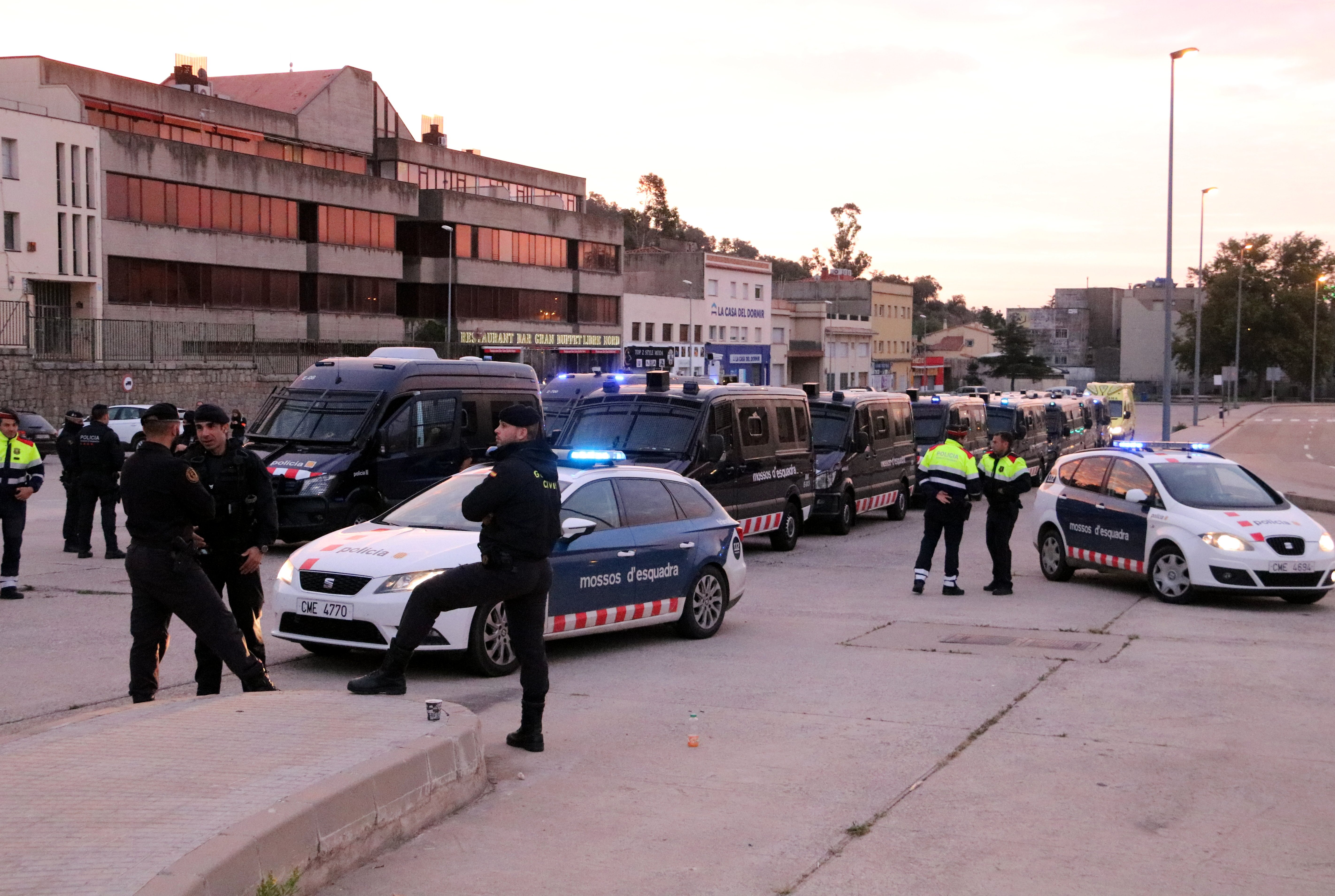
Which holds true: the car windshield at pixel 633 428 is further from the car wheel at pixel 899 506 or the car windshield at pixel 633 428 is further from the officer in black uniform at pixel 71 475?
the car wheel at pixel 899 506

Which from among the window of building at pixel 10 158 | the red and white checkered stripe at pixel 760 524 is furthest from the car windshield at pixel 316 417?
the window of building at pixel 10 158

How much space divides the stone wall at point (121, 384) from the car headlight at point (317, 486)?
1866cm

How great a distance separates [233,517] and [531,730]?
2362mm

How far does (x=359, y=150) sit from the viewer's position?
65312 mm

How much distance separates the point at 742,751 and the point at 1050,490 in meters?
9.40

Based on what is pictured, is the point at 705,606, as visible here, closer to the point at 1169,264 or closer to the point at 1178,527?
the point at 1178,527

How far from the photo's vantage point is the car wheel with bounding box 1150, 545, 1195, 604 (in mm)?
13656

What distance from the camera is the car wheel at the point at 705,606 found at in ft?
36.6

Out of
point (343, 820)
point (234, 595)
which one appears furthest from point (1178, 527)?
point (343, 820)

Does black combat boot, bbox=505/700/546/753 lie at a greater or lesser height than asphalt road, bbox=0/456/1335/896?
greater

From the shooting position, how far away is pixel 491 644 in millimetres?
A: 9234

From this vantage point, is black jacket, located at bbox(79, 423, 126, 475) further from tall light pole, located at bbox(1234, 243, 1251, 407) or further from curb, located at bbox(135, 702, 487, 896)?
tall light pole, located at bbox(1234, 243, 1251, 407)

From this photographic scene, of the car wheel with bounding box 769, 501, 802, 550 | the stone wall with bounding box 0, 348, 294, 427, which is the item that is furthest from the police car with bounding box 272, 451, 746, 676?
the stone wall with bounding box 0, 348, 294, 427

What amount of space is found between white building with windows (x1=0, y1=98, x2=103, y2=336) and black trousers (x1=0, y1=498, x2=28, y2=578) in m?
32.4
